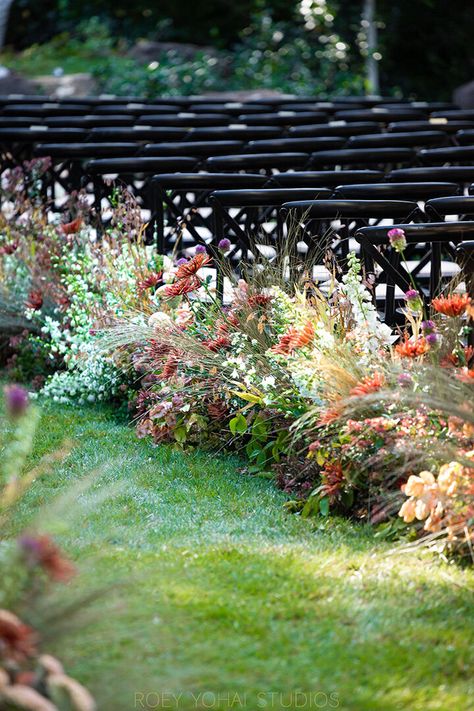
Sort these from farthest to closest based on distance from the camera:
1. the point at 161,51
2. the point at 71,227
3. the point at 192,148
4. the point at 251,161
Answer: the point at 161,51 → the point at 192,148 → the point at 251,161 → the point at 71,227

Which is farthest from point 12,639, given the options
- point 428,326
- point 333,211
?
point 333,211

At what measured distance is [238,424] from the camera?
15.9 ft

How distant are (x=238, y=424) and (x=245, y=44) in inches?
639

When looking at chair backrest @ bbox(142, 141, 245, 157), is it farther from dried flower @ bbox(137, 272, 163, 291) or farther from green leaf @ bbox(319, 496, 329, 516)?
green leaf @ bbox(319, 496, 329, 516)

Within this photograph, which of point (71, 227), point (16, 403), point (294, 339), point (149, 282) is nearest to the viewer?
Result: point (16, 403)

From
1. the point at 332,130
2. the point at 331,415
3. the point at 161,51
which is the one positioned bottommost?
the point at 161,51

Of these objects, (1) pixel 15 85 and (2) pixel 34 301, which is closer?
(2) pixel 34 301

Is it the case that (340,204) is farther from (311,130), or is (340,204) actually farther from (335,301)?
(311,130)

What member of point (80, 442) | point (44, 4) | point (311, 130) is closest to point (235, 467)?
point (80, 442)

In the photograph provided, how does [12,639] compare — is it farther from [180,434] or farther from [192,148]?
[192,148]

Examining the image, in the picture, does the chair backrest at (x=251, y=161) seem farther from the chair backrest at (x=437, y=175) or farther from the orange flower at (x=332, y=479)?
the orange flower at (x=332, y=479)

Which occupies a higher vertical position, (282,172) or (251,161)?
(251,161)

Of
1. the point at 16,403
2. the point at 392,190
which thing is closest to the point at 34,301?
the point at 392,190

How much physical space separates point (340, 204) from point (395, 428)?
1.68 metres
